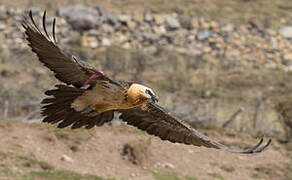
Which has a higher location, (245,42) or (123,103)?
(123,103)

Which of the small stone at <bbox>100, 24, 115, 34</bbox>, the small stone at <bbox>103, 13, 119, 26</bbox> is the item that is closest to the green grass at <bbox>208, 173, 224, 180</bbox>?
the small stone at <bbox>100, 24, 115, 34</bbox>

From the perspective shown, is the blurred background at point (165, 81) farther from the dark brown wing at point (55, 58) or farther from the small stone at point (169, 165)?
the dark brown wing at point (55, 58)

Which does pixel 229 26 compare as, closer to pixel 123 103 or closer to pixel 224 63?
pixel 224 63

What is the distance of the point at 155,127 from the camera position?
7270 mm

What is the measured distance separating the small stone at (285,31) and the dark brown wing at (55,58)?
2636cm

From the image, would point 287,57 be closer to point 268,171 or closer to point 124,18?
point 124,18

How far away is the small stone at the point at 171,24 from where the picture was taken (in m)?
28.6

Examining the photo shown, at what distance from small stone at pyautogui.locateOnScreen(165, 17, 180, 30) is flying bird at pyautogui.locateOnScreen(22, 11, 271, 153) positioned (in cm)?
2188

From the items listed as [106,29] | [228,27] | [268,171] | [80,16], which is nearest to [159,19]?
[106,29]

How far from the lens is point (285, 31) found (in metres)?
31.3

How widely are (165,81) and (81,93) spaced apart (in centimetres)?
1516

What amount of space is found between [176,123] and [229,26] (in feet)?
79.0

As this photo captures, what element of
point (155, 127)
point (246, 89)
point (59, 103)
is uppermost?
point (59, 103)

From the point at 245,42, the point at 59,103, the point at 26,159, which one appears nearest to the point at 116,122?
the point at 26,159
